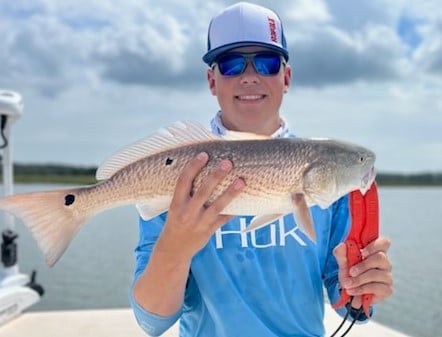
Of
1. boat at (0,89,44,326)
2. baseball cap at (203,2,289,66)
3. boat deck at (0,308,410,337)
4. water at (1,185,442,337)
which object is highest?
baseball cap at (203,2,289,66)

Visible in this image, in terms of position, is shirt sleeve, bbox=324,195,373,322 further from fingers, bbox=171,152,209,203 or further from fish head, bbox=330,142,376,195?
fingers, bbox=171,152,209,203

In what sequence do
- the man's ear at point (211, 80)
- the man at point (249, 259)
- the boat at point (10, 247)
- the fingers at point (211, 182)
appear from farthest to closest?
1. the boat at point (10, 247)
2. the man's ear at point (211, 80)
3. the man at point (249, 259)
4. the fingers at point (211, 182)

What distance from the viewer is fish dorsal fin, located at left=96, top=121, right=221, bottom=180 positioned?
2086 mm

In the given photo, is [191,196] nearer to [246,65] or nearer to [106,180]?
[106,180]

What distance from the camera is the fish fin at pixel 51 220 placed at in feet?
6.75

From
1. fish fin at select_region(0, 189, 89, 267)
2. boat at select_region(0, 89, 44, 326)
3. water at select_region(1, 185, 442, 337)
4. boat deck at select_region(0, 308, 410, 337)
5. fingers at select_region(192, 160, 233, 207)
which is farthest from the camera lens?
water at select_region(1, 185, 442, 337)

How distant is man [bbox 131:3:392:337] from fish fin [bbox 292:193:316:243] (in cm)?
29

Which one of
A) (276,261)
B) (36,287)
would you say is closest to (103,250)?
(36,287)

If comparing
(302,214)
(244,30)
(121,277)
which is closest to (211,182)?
(302,214)

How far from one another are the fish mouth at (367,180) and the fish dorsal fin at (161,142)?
0.60 m

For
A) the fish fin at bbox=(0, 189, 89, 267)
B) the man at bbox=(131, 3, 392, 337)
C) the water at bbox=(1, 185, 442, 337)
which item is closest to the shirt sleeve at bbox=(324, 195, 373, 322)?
the man at bbox=(131, 3, 392, 337)

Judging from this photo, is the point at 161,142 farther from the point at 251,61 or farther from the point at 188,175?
the point at 251,61

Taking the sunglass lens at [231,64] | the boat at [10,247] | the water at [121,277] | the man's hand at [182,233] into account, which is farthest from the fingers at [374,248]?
the water at [121,277]

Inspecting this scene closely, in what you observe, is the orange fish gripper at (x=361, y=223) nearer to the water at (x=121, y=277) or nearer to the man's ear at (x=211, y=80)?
the man's ear at (x=211, y=80)
